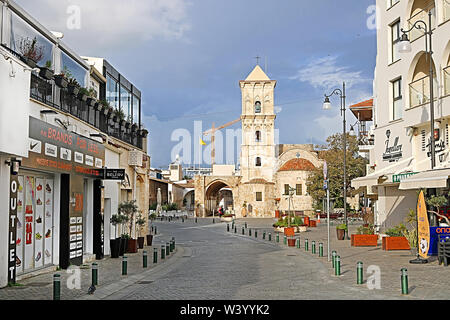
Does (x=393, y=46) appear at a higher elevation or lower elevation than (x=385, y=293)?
higher

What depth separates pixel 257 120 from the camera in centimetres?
7488

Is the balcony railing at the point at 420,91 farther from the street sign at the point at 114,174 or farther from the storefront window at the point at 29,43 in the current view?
the storefront window at the point at 29,43

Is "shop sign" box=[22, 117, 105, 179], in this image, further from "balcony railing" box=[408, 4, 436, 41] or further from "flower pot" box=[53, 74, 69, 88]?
"balcony railing" box=[408, 4, 436, 41]

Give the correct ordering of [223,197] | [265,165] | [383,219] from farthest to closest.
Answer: [223,197] → [265,165] → [383,219]

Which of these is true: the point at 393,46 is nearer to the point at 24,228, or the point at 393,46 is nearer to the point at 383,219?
the point at 383,219

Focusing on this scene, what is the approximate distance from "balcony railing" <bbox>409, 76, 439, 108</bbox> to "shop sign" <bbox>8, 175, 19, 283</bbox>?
1630cm

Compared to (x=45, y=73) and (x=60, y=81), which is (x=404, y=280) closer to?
(x=45, y=73)

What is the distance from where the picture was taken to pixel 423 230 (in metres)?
16.0

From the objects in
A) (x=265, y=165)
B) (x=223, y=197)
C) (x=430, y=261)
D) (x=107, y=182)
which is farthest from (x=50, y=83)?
(x=223, y=197)

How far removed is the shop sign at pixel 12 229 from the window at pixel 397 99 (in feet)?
60.3

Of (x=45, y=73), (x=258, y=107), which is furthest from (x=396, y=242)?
(x=258, y=107)

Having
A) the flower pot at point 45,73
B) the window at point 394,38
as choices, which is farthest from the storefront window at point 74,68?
the window at point 394,38

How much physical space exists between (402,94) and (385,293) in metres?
15.0

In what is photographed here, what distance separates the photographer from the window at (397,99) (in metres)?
24.4
